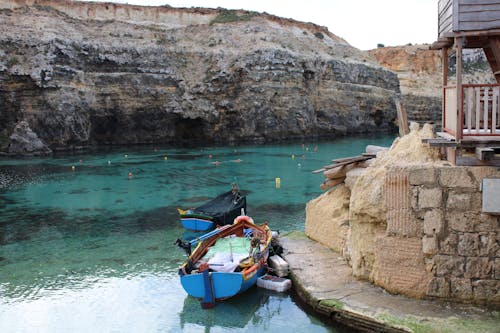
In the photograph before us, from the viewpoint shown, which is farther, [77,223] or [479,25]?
[77,223]

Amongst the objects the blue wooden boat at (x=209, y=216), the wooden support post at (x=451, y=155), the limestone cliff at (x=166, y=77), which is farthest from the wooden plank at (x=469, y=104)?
the limestone cliff at (x=166, y=77)

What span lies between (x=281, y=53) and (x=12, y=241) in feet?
139

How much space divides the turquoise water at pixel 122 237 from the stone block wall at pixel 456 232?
2603mm

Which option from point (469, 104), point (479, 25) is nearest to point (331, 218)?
point (469, 104)

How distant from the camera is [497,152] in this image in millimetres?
10727

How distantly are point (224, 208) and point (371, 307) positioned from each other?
1037 centimetres

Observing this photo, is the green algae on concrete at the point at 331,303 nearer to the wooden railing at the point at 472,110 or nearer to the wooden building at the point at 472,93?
the wooden building at the point at 472,93

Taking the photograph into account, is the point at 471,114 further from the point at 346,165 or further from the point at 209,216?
the point at 209,216

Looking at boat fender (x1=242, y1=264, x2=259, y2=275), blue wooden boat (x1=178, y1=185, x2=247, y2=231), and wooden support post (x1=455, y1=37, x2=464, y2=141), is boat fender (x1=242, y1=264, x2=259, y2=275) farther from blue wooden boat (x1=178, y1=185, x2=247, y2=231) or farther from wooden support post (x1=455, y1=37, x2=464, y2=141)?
blue wooden boat (x1=178, y1=185, x2=247, y2=231)

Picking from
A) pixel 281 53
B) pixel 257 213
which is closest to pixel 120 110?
pixel 281 53

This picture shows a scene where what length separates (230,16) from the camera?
6525 cm

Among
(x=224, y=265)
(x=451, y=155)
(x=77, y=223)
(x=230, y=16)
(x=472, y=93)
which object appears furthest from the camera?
(x=230, y=16)

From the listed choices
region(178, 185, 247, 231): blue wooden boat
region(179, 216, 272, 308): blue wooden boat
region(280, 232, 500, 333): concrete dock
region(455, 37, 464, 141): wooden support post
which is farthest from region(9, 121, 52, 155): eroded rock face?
region(455, 37, 464, 141): wooden support post

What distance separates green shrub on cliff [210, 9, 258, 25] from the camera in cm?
6388
